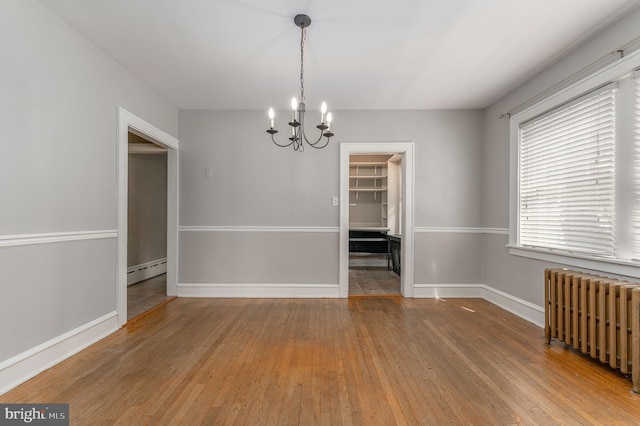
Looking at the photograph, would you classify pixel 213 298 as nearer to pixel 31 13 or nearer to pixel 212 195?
pixel 212 195

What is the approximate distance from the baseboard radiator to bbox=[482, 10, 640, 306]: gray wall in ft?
1.91

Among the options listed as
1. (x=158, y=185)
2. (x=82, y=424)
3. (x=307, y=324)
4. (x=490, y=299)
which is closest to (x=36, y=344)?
(x=82, y=424)

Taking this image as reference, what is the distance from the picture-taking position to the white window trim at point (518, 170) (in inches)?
91.2

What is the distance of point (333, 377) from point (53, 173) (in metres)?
2.51

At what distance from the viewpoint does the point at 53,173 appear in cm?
234

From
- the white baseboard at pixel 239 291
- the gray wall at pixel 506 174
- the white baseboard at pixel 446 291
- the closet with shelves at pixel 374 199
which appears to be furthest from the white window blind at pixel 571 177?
the closet with shelves at pixel 374 199

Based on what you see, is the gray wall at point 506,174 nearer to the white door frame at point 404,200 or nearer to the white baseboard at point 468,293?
the white baseboard at point 468,293

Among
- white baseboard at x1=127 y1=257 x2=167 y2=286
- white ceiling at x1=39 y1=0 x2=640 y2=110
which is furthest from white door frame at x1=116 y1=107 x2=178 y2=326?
white baseboard at x1=127 y1=257 x2=167 y2=286

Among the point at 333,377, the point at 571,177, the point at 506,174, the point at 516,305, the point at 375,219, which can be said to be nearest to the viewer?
the point at 333,377

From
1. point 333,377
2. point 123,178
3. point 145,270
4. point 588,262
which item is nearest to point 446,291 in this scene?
point 588,262

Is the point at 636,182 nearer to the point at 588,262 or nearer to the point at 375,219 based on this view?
the point at 588,262

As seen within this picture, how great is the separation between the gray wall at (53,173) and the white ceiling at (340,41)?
263mm

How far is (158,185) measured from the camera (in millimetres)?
5621

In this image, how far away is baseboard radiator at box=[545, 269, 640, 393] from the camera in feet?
6.63
